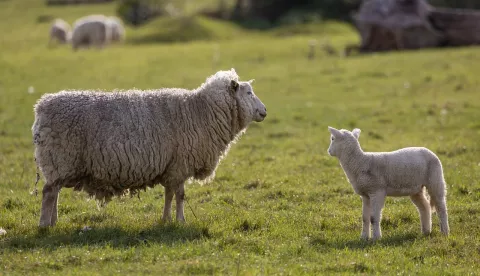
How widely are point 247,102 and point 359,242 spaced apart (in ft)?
9.88

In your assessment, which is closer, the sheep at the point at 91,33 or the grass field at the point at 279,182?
the grass field at the point at 279,182

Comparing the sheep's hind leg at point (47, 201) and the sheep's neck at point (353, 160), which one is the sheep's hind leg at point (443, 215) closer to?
the sheep's neck at point (353, 160)

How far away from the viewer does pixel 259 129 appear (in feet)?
63.5

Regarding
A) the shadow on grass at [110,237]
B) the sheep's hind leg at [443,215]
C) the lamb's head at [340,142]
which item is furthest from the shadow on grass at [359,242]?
the shadow on grass at [110,237]

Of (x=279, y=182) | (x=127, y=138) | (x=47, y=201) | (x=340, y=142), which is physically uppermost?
(x=340, y=142)

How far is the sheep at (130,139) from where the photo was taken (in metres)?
9.75

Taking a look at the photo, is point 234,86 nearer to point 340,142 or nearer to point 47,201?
point 340,142

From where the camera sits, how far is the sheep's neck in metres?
9.52

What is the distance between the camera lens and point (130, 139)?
9.98m

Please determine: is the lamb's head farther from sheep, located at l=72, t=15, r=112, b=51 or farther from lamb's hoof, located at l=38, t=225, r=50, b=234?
sheep, located at l=72, t=15, r=112, b=51

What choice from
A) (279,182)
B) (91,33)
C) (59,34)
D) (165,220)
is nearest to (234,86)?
(165,220)

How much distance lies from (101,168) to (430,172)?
4514 millimetres

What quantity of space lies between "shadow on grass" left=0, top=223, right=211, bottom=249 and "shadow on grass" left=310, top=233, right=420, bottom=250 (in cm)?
149

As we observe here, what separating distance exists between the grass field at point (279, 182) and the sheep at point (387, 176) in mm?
371
